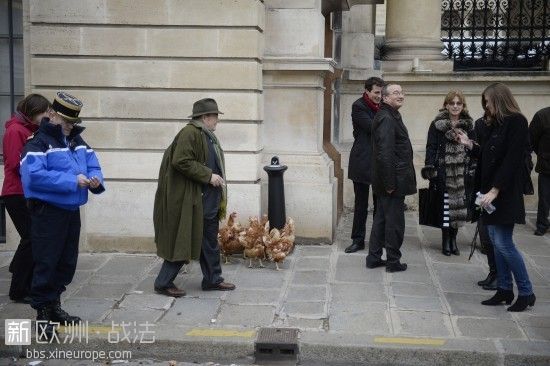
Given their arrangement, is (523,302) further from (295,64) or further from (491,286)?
(295,64)

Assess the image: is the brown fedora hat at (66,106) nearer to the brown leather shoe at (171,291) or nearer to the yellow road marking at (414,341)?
the brown leather shoe at (171,291)

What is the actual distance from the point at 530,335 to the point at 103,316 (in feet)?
11.0

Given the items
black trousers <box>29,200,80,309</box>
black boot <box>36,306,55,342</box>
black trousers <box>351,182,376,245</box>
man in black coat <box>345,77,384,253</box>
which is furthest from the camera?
black trousers <box>351,182,376,245</box>

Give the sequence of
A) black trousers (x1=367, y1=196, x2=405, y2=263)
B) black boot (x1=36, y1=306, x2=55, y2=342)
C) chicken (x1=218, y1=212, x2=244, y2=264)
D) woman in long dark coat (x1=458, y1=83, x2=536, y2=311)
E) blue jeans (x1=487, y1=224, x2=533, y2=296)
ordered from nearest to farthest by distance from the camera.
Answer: black boot (x1=36, y1=306, x2=55, y2=342) < woman in long dark coat (x1=458, y1=83, x2=536, y2=311) < blue jeans (x1=487, y1=224, x2=533, y2=296) < black trousers (x1=367, y1=196, x2=405, y2=263) < chicken (x1=218, y1=212, x2=244, y2=264)

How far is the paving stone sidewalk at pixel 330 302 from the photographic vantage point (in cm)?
631

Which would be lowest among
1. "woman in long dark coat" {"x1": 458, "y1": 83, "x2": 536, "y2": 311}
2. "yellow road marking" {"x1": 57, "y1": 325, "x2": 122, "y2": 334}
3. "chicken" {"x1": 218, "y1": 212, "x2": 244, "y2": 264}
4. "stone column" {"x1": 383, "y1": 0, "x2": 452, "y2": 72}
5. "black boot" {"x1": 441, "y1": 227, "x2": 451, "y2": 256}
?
"yellow road marking" {"x1": 57, "y1": 325, "x2": 122, "y2": 334}

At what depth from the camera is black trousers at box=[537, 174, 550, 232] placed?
35.4 feet

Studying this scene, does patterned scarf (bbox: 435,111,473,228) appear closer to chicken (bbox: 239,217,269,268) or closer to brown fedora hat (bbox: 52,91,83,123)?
chicken (bbox: 239,217,269,268)

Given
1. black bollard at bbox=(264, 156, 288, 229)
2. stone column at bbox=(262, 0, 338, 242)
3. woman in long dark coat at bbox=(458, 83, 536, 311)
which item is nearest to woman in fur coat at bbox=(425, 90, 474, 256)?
stone column at bbox=(262, 0, 338, 242)

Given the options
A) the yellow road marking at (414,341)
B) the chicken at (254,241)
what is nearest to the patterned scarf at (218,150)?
the chicken at (254,241)

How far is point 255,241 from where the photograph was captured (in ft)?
28.0

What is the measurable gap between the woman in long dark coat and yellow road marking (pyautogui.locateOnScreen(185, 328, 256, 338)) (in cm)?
215

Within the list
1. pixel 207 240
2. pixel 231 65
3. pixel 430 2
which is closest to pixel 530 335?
pixel 207 240

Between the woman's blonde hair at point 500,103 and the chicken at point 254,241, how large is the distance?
9.17 ft
